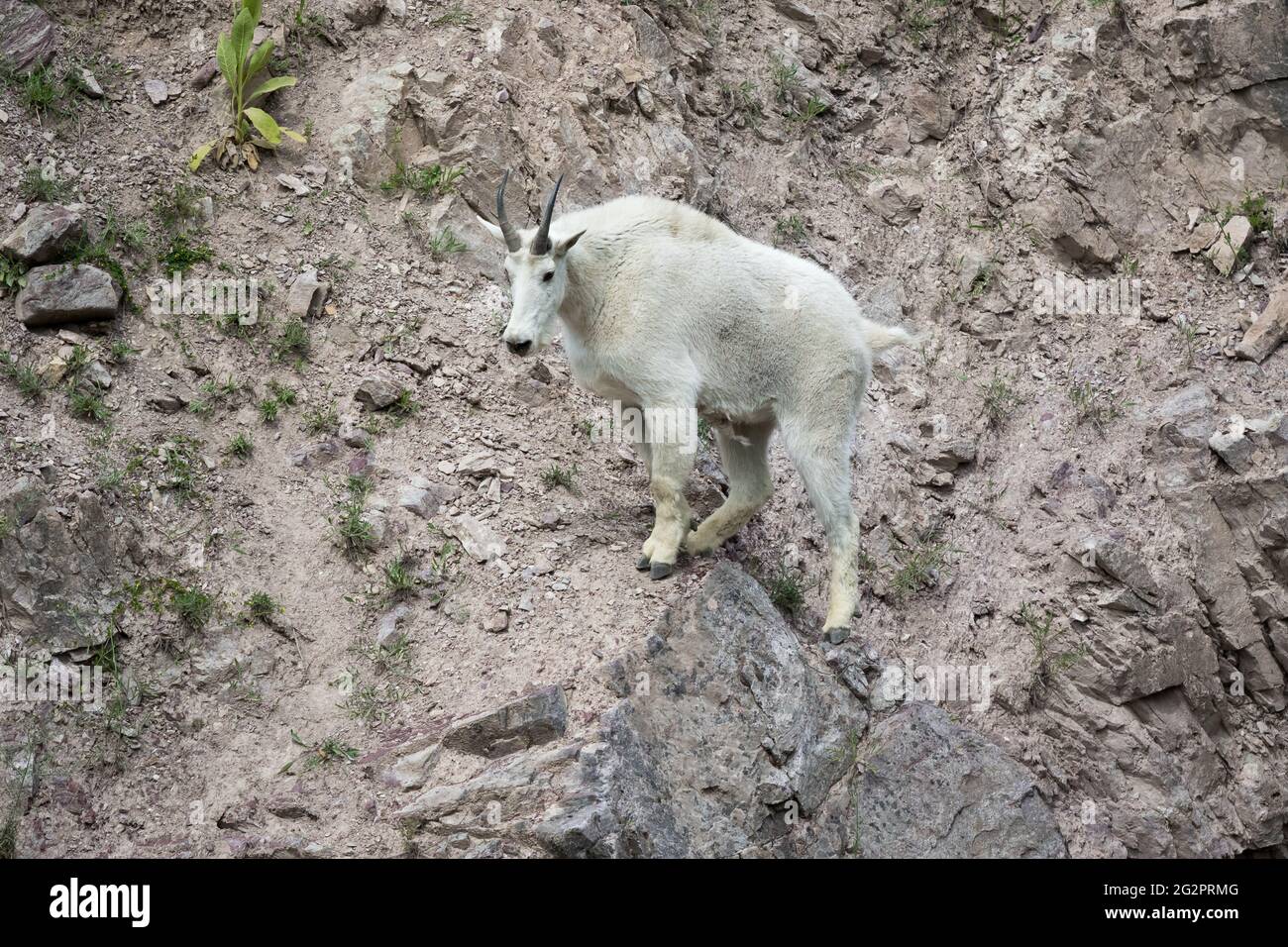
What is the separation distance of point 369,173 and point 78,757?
632cm

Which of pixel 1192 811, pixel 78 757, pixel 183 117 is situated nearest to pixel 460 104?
pixel 183 117

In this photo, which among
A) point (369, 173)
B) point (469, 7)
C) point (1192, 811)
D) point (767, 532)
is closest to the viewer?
point (1192, 811)

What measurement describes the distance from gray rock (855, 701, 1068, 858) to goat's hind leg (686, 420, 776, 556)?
6.89 ft

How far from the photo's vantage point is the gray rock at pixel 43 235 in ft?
30.8

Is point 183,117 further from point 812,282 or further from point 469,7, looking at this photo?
point 812,282

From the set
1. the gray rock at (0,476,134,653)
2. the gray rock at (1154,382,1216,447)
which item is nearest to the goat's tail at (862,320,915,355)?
the gray rock at (1154,382,1216,447)

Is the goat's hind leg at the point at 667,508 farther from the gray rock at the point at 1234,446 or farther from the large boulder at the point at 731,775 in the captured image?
the gray rock at the point at 1234,446

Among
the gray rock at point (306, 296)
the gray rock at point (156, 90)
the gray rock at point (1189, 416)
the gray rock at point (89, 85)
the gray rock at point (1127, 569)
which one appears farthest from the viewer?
the gray rock at point (1189, 416)

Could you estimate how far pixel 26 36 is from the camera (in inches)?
424

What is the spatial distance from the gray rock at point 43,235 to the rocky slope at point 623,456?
0.03 meters

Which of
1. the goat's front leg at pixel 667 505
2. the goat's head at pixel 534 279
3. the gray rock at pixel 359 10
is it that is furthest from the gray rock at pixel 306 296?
the goat's front leg at pixel 667 505

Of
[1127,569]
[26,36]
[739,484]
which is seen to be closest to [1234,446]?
[1127,569]

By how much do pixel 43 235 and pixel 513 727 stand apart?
19.4 feet

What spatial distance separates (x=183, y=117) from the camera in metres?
11.0
